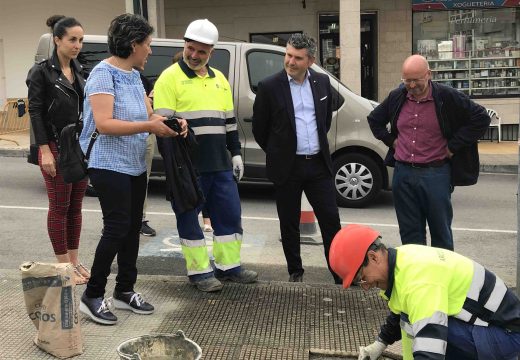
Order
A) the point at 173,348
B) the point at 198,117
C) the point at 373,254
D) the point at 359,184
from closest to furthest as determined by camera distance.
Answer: the point at 373,254, the point at 173,348, the point at 198,117, the point at 359,184

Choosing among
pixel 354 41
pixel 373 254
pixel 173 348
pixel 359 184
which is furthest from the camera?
pixel 354 41

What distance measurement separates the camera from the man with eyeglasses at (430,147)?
14.9 feet

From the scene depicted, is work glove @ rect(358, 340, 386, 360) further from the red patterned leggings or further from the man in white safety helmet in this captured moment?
the red patterned leggings

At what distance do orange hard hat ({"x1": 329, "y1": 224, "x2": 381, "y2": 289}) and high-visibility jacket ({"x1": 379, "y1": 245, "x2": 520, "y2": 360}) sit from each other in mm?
149

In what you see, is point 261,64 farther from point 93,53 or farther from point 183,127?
point 183,127

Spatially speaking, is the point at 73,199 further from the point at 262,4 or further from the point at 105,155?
the point at 262,4

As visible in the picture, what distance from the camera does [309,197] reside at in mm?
4996

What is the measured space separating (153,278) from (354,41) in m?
9.83

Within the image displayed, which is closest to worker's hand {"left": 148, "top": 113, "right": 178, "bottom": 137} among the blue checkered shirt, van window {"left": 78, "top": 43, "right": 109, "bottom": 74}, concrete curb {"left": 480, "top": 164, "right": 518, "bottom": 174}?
the blue checkered shirt

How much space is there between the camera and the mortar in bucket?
321 centimetres

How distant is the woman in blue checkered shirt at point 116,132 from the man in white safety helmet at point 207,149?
0.49 meters

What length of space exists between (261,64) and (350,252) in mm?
5837

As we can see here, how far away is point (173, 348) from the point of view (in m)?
3.29

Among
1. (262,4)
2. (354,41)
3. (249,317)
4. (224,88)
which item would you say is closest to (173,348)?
(249,317)
